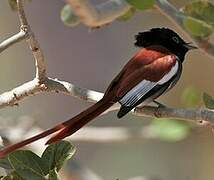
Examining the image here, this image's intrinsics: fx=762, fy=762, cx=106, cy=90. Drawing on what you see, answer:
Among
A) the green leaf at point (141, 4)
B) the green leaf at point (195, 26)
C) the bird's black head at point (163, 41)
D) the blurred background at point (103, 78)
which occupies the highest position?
the green leaf at point (141, 4)

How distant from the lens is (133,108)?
6.38ft

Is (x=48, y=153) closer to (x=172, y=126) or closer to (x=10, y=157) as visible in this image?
(x=10, y=157)

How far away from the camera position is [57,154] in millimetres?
1594

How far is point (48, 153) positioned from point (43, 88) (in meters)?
0.26

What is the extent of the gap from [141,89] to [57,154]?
493 millimetres

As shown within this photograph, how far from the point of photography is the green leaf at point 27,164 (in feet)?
4.97

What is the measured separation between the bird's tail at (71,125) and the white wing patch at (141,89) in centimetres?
5

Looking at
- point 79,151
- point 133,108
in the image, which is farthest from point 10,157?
point 79,151

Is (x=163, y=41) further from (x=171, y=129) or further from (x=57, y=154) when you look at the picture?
(x=57, y=154)

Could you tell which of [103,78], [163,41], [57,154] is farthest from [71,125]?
[103,78]

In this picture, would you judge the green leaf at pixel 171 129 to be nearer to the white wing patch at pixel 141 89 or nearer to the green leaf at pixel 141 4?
the white wing patch at pixel 141 89

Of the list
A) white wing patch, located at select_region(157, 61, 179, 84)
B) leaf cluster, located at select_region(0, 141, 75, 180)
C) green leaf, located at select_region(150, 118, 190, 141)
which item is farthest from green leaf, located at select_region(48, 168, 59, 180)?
green leaf, located at select_region(150, 118, 190, 141)

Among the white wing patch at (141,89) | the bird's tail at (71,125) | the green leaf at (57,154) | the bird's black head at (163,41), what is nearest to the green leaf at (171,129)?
the bird's black head at (163,41)

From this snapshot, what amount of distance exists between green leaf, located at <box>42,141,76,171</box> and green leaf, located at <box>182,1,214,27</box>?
435 mm
